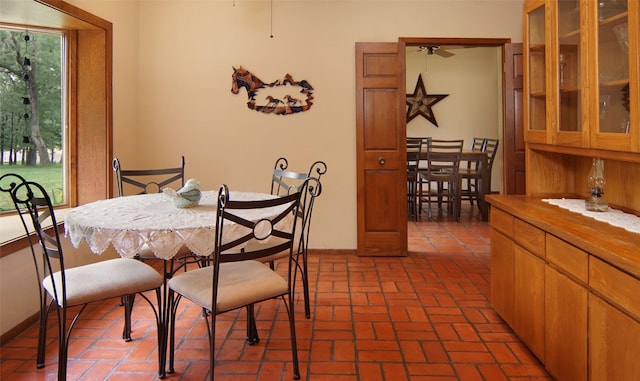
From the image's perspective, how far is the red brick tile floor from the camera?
2.27m

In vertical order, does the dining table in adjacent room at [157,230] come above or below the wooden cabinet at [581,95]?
below

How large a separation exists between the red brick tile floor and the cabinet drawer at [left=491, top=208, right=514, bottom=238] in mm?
580

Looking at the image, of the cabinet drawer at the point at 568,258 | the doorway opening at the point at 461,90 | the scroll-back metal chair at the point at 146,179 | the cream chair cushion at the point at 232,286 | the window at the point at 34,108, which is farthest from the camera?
the doorway opening at the point at 461,90

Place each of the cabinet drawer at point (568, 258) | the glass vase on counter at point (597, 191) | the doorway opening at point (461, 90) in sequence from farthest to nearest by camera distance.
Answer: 1. the doorway opening at point (461, 90)
2. the glass vase on counter at point (597, 191)
3. the cabinet drawer at point (568, 258)

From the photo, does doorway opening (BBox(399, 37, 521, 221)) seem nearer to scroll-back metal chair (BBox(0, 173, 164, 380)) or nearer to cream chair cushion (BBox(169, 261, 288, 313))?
cream chair cushion (BBox(169, 261, 288, 313))

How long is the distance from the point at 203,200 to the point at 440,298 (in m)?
1.74

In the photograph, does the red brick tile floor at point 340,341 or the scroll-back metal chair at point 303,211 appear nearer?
the red brick tile floor at point 340,341

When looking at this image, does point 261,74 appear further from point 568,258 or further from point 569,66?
point 568,258

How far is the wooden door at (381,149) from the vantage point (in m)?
4.35

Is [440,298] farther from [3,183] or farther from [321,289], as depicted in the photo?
[3,183]

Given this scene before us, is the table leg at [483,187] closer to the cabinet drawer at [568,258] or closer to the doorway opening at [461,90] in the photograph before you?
the doorway opening at [461,90]

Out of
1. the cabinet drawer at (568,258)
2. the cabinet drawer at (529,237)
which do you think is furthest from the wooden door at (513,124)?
the cabinet drawer at (568,258)

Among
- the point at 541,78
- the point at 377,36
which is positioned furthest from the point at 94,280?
the point at 377,36

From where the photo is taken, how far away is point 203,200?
112 inches
